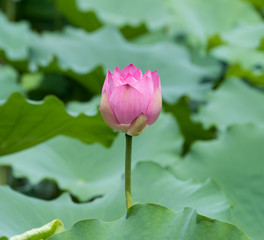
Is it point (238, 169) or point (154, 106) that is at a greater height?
point (154, 106)

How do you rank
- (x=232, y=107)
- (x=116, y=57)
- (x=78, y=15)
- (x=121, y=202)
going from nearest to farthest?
1. (x=121, y=202)
2. (x=232, y=107)
3. (x=116, y=57)
4. (x=78, y=15)

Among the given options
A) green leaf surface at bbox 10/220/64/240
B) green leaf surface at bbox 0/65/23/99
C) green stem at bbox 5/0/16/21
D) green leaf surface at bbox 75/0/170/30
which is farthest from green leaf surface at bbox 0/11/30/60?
green leaf surface at bbox 10/220/64/240

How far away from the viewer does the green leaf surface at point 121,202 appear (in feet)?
2.93

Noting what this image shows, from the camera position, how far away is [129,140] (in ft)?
2.33

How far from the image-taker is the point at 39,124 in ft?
3.45

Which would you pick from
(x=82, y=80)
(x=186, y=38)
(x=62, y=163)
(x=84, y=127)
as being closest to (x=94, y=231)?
(x=84, y=127)

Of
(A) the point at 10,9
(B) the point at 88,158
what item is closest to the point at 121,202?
(B) the point at 88,158

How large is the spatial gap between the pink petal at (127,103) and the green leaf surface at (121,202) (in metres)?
0.29

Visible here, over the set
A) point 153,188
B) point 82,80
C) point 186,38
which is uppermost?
point 153,188

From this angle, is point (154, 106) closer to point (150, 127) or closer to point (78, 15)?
point (150, 127)

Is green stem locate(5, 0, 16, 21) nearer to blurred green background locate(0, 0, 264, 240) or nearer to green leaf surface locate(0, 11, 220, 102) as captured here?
blurred green background locate(0, 0, 264, 240)

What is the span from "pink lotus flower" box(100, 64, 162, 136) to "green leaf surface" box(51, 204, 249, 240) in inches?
5.0

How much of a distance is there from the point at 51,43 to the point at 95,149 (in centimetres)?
81

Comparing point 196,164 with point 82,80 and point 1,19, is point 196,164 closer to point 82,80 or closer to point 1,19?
point 82,80
